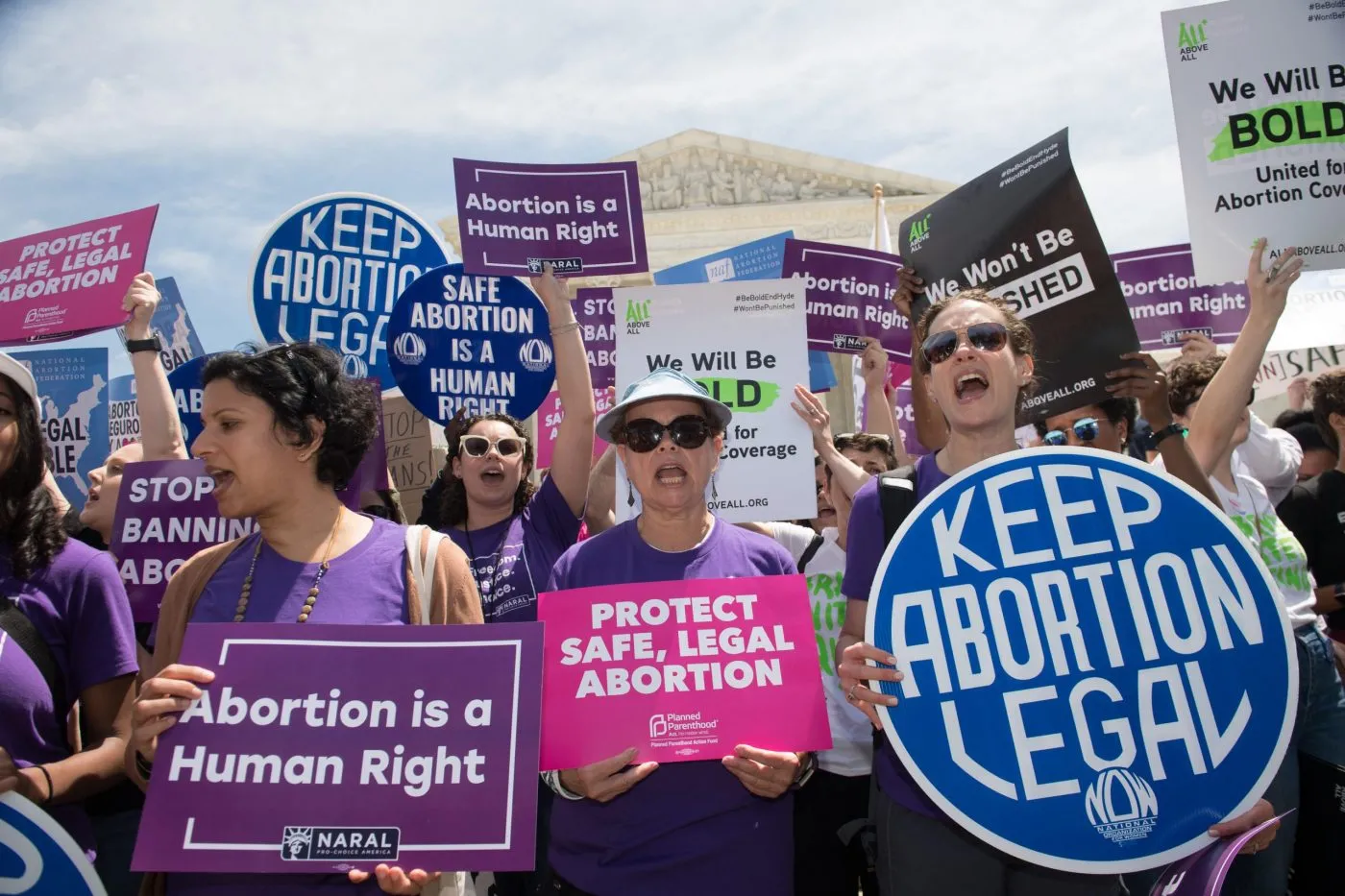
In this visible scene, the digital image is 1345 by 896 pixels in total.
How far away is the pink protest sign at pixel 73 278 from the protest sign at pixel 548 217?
5.72 ft

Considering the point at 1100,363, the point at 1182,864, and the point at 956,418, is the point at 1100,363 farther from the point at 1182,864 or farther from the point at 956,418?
the point at 1182,864

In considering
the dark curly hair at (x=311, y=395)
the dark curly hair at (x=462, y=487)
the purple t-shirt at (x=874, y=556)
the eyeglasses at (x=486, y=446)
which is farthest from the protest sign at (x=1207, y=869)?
the eyeglasses at (x=486, y=446)

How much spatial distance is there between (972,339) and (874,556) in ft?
2.04

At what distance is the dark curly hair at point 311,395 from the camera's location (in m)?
2.42

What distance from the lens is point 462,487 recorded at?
13.7 feet

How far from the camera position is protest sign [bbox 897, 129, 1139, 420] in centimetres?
335

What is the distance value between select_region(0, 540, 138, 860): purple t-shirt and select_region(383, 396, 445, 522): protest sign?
294 cm

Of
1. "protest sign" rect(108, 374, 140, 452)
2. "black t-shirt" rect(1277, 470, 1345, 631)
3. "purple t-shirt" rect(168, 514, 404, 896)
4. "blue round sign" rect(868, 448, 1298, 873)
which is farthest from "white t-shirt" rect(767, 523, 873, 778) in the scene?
"protest sign" rect(108, 374, 140, 452)

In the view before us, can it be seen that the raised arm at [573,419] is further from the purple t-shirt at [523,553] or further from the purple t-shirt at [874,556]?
the purple t-shirt at [874,556]

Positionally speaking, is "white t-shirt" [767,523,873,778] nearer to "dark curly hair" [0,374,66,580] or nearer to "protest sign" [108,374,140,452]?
"dark curly hair" [0,374,66,580]

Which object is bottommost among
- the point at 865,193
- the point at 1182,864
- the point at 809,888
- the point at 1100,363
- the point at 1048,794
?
the point at 809,888

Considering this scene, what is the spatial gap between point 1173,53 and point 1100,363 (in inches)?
55.6

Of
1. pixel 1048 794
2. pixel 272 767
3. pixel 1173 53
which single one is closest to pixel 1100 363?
pixel 1173 53

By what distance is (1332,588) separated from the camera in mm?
3740
